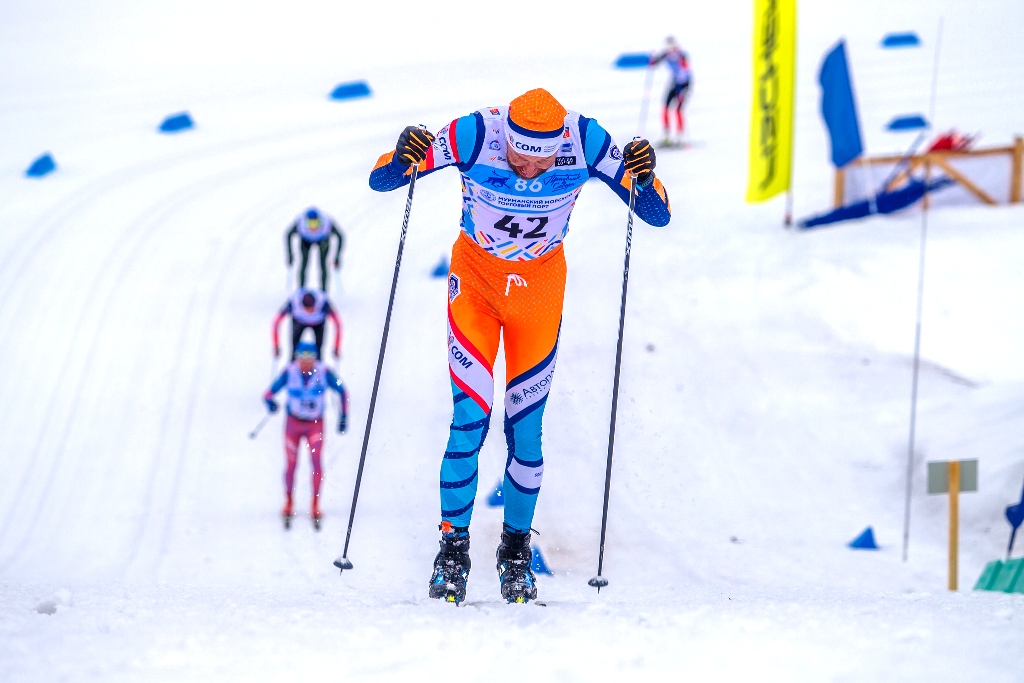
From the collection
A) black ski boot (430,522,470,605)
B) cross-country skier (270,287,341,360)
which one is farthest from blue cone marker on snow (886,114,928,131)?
black ski boot (430,522,470,605)

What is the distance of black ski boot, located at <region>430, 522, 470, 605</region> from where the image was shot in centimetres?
521

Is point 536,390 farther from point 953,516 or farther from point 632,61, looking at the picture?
point 632,61

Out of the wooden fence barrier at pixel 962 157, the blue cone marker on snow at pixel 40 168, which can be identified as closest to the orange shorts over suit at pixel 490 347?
the wooden fence barrier at pixel 962 157

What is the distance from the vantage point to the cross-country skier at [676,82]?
1691 cm

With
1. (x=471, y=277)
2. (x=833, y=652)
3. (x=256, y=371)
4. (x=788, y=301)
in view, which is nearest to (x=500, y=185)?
(x=471, y=277)

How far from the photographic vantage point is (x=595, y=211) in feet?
50.7

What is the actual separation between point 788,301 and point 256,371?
19.2 ft

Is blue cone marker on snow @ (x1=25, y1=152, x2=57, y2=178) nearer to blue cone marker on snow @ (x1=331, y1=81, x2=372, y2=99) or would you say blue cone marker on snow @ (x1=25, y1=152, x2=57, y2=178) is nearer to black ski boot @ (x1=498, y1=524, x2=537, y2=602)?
blue cone marker on snow @ (x1=331, y1=81, x2=372, y2=99)

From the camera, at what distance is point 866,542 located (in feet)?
29.7

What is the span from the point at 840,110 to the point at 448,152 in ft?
30.6

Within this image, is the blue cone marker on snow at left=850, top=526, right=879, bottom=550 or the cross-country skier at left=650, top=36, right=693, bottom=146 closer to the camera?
the blue cone marker on snow at left=850, top=526, right=879, bottom=550

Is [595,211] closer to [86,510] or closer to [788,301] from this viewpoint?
[788,301]

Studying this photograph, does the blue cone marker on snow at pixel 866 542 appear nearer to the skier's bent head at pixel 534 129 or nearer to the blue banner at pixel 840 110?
the skier's bent head at pixel 534 129

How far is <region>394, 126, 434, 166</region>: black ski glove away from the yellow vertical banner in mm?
9007
